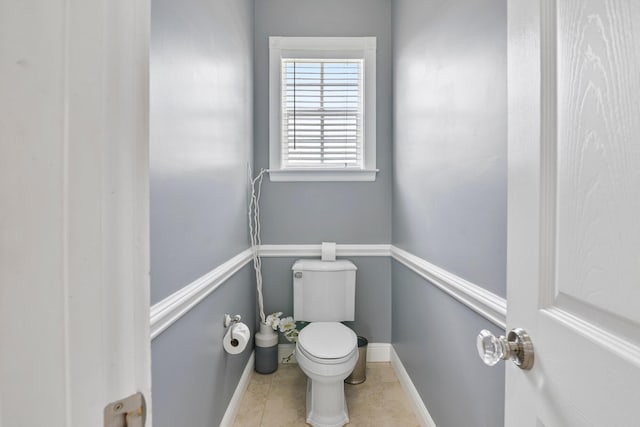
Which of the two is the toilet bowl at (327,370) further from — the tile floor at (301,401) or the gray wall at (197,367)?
the gray wall at (197,367)

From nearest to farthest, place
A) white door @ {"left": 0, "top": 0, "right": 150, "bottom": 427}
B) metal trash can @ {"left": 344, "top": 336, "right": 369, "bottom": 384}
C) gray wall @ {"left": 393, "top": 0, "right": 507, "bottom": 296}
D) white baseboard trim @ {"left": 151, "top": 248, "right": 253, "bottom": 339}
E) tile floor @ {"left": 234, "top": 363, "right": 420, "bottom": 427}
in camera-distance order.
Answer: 1. white door @ {"left": 0, "top": 0, "right": 150, "bottom": 427}
2. white baseboard trim @ {"left": 151, "top": 248, "right": 253, "bottom": 339}
3. gray wall @ {"left": 393, "top": 0, "right": 507, "bottom": 296}
4. tile floor @ {"left": 234, "top": 363, "right": 420, "bottom": 427}
5. metal trash can @ {"left": 344, "top": 336, "right": 369, "bottom": 384}

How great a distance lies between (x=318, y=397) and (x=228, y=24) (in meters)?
1.98

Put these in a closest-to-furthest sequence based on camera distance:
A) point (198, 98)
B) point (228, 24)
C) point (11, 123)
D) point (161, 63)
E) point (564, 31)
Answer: point (11, 123) → point (564, 31) → point (161, 63) → point (198, 98) → point (228, 24)

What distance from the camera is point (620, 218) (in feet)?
1.27

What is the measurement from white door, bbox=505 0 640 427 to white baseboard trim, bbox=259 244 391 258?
1733 millimetres

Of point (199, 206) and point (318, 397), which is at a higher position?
point (199, 206)

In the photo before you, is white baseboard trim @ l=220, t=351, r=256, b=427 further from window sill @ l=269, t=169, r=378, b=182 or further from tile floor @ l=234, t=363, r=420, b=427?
window sill @ l=269, t=169, r=378, b=182

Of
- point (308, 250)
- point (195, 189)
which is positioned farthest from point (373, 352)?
point (195, 189)

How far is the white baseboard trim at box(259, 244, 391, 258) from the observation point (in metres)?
2.34

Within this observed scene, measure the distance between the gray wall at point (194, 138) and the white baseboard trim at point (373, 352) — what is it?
902 mm

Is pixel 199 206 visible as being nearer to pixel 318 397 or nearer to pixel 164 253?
pixel 164 253

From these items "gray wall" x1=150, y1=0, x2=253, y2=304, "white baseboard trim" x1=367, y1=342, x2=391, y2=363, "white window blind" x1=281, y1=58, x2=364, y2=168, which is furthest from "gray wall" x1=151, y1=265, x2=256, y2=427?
"white window blind" x1=281, y1=58, x2=364, y2=168

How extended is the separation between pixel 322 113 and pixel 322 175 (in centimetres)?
47

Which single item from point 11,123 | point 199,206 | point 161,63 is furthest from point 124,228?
point 199,206
